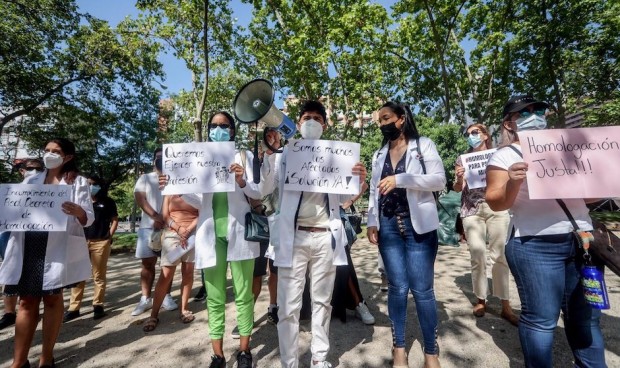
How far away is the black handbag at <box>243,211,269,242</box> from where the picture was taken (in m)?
2.68

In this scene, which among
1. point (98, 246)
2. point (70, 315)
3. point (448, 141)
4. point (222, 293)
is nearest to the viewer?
point (222, 293)

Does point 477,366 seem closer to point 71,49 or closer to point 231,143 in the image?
point 231,143

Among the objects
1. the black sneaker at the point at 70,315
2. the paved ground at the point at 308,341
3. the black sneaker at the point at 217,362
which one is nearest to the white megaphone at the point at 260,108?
the black sneaker at the point at 217,362

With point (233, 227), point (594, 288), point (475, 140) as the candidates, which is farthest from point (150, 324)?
point (475, 140)

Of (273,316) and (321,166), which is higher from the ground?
(321,166)

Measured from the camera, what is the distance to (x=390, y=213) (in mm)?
2578

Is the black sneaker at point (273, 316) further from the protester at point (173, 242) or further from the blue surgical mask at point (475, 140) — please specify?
the blue surgical mask at point (475, 140)

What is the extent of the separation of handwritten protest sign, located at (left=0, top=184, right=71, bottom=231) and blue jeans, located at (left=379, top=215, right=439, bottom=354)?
2.74 meters

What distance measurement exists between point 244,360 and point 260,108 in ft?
7.03

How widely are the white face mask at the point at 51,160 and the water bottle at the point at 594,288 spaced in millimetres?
4010

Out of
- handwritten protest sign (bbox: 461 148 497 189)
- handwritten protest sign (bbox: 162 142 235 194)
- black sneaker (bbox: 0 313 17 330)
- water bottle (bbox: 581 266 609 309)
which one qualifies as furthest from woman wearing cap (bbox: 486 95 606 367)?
black sneaker (bbox: 0 313 17 330)

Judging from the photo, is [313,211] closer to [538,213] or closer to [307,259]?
[307,259]

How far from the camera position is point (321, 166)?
8.02ft

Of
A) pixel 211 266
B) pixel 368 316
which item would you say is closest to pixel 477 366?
pixel 368 316
